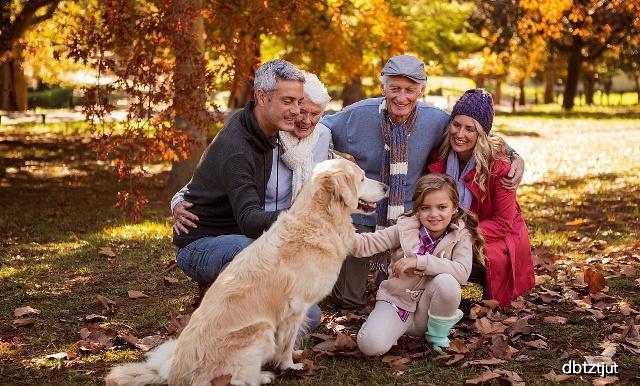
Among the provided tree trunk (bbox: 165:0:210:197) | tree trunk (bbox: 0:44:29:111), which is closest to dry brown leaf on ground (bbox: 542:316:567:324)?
tree trunk (bbox: 165:0:210:197)

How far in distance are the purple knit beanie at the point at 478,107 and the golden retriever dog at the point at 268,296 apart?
1464 mm

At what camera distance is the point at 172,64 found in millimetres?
10383

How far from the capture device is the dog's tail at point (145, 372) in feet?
13.8

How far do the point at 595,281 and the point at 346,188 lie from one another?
301 cm

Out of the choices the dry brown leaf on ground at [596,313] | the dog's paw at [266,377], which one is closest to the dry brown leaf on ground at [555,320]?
the dry brown leaf on ground at [596,313]

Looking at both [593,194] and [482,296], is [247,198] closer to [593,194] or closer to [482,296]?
[482,296]

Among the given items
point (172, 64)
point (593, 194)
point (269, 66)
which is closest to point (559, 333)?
point (269, 66)

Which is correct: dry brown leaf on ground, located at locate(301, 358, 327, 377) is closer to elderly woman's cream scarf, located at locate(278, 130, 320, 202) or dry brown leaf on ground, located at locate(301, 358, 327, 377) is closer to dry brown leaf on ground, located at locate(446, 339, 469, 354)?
dry brown leaf on ground, located at locate(446, 339, 469, 354)

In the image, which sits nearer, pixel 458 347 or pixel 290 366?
pixel 290 366

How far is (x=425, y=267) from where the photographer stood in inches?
201

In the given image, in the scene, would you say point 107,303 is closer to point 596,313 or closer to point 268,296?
point 268,296

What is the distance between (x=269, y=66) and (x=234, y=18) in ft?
24.1

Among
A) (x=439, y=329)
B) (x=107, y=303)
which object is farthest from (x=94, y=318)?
(x=439, y=329)

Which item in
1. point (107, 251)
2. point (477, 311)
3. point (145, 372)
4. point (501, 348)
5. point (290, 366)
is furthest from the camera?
point (107, 251)
